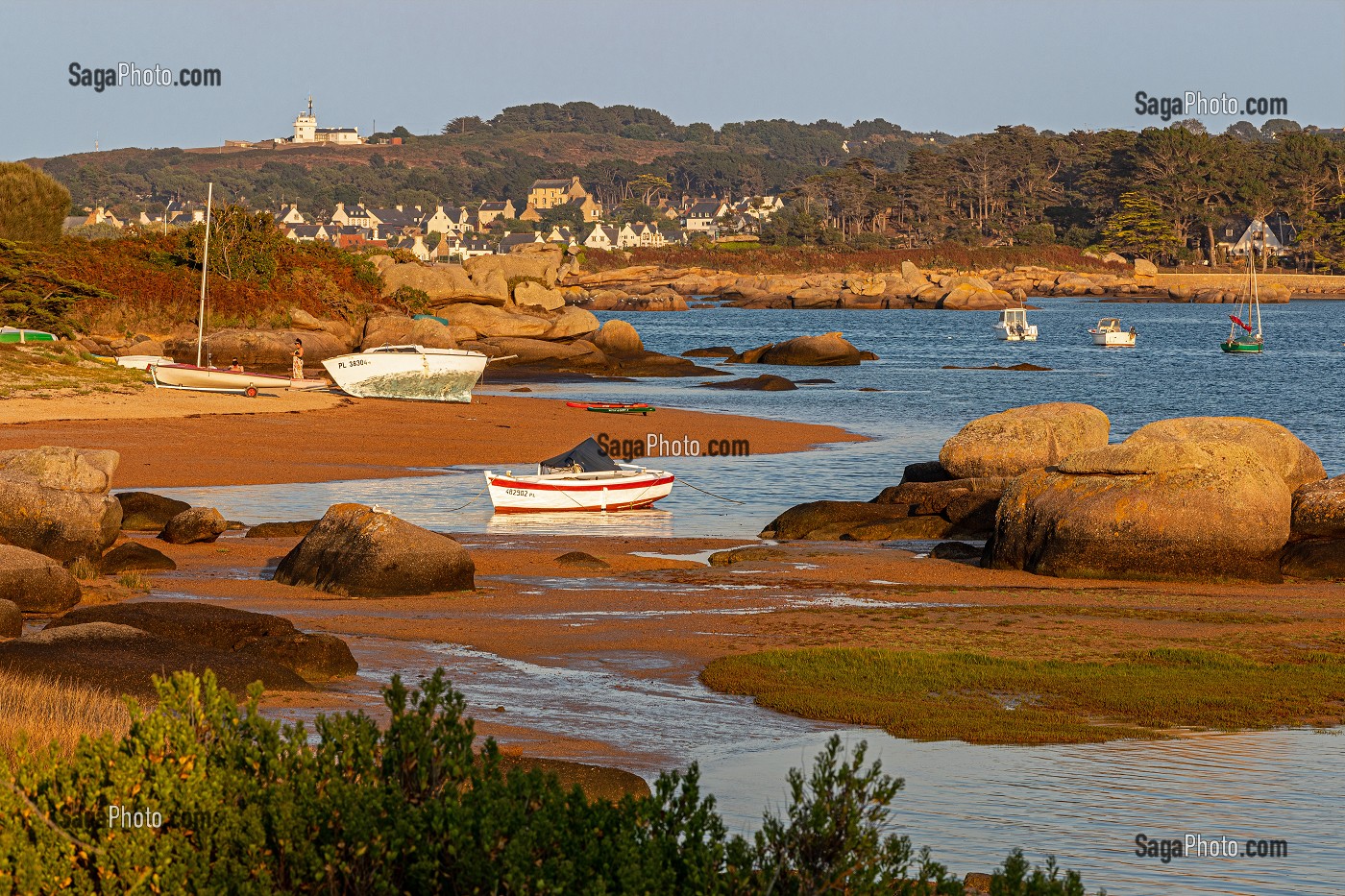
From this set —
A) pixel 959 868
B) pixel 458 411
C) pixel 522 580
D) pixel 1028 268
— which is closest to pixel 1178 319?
pixel 1028 268

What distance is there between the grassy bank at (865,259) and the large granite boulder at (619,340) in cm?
10549

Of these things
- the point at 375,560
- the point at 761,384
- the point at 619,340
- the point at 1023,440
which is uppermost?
the point at 619,340

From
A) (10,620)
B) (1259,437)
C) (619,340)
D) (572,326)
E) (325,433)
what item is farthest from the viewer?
(572,326)

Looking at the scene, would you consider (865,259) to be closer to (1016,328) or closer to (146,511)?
(1016,328)

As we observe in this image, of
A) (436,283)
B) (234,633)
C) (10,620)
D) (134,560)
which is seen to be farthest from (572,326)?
(10,620)

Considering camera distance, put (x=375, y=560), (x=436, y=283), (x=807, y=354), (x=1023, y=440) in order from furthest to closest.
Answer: (x=436, y=283)
(x=807, y=354)
(x=1023, y=440)
(x=375, y=560)

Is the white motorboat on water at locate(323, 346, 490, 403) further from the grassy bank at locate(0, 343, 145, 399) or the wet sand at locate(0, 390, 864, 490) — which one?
the grassy bank at locate(0, 343, 145, 399)

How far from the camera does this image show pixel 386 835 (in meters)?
6.24

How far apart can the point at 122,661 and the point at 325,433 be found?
25289mm

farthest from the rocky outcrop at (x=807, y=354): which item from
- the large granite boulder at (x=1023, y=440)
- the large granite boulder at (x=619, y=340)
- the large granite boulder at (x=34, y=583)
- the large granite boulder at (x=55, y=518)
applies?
the large granite boulder at (x=34, y=583)

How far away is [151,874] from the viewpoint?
6160mm

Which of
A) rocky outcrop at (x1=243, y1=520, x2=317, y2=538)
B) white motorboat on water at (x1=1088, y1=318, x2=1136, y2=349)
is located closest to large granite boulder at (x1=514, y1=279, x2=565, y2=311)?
white motorboat on water at (x1=1088, y1=318, x2=1136, y2=349)

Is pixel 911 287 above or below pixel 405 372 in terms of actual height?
above

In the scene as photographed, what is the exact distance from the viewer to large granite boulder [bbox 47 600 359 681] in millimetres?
13367
